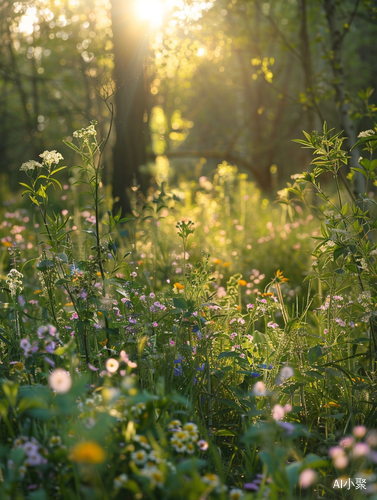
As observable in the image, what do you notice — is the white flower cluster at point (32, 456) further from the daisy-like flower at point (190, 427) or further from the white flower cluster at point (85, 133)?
the white flower cluster at point (85, 133)

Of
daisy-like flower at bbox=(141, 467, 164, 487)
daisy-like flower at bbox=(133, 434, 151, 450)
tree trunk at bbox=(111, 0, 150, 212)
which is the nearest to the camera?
daisy-like flower at bbox=(141, 467, 164, 487)

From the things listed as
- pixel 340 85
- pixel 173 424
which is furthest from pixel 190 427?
pixel 340 85

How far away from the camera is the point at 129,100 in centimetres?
519

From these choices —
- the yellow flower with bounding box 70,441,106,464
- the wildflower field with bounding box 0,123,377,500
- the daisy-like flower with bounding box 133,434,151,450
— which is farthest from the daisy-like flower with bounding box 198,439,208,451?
the yellow flower with bounding box 70,441,106,464

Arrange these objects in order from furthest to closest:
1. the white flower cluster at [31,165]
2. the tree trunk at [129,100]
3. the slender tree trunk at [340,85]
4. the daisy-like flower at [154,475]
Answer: the tree trunk at [129,100]
the slender tree trunk at [340,85]
the white flower cluster at [31,165]
the daisy-like flower at [154,475]

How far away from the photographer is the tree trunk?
479 centimetres

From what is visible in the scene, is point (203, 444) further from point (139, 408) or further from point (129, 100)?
point (129, 100)

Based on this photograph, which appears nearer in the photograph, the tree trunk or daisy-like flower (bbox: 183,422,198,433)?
daisy-like flower (bbox: 183,422,198,433)

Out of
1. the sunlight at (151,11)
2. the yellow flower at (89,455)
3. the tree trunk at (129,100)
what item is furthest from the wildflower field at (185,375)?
the sunlight at (151,11)

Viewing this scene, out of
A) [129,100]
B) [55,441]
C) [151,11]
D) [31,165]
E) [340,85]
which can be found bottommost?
[55,441]

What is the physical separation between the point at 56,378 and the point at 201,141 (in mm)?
26344

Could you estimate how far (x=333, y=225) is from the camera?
6.20 ft

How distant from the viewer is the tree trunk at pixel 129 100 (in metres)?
4.79

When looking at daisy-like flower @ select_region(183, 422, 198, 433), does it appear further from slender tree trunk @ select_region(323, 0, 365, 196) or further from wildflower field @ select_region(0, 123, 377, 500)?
slender tree trunk @ select_region(323, 0, 365, 196)
